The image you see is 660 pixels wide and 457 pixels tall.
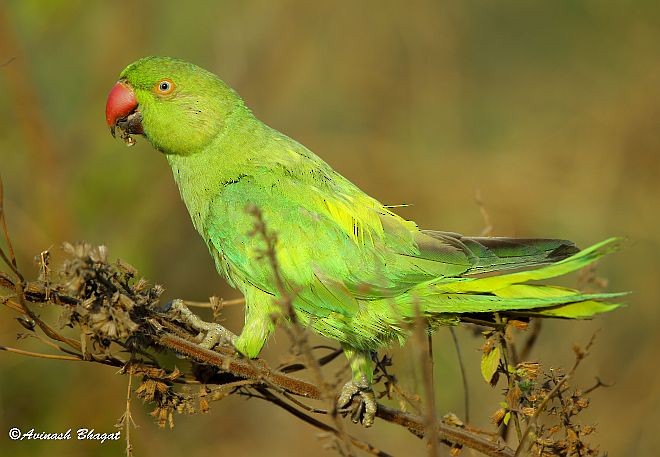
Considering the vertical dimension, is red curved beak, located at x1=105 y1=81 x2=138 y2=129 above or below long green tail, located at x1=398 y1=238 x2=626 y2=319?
above

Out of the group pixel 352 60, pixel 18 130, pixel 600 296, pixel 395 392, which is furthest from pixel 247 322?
pixel 352 60

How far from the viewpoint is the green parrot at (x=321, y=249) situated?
9.95 ft

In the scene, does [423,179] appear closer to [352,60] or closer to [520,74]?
[352,60]

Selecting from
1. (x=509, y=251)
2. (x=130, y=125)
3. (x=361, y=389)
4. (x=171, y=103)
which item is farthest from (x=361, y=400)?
(x=130, y=125)

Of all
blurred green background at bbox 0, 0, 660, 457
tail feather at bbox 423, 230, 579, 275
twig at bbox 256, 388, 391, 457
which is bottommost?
twig at bbox 256, 388, 391, 457

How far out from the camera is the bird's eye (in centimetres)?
368

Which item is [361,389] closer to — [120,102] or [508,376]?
[508,376]

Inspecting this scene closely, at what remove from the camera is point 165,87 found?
145 inches

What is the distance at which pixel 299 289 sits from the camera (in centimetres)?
322

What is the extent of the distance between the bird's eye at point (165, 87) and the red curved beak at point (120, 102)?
0.14m

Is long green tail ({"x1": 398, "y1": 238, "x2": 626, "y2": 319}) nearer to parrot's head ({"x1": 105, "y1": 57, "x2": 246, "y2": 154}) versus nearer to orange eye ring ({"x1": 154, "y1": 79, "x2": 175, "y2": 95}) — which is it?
parrot's head ({"x1": 105, "y1": 57, "x2": 246, "y2": 154})

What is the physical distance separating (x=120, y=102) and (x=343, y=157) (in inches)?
123

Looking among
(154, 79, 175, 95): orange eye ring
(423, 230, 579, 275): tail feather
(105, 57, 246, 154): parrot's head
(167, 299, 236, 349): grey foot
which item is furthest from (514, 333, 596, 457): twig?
(154, 79, 175, 95): orange eye ring

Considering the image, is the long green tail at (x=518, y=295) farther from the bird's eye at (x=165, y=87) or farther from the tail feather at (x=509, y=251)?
the bird's eye at (x=165, y=87)
